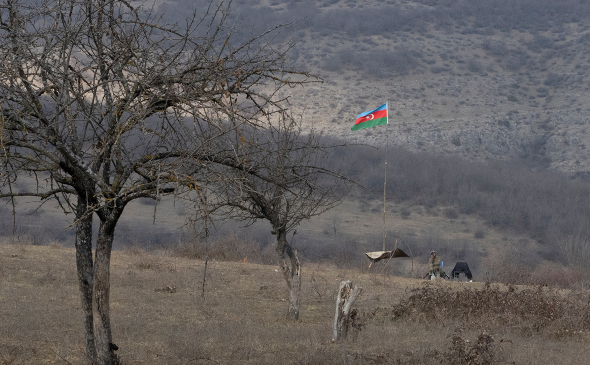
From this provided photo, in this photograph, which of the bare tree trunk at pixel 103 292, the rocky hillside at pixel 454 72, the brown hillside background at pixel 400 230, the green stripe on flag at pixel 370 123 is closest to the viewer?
the bare tree trunk at pixel 103 292

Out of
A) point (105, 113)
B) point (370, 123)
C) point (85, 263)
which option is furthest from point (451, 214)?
point (105, 113)

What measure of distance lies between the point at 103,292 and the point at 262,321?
7.62 meters

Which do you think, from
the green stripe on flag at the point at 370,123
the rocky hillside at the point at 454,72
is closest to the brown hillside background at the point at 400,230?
the rocky hillside at the point at 454,72

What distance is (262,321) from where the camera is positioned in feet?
45.9

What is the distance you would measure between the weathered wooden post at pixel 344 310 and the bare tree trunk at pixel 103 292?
14.3 ft

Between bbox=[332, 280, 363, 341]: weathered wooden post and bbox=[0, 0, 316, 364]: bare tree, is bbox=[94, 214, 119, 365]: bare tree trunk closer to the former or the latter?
bbox=[0, 0, 316, 364]: bare tree

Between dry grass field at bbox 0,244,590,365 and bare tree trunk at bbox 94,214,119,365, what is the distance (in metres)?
1.37

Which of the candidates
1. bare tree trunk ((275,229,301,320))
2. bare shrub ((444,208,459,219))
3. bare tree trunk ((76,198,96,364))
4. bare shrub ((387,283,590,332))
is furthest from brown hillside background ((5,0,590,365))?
bare tree trunk ((76,198,96,364))

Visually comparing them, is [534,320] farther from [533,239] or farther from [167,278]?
[533,239]

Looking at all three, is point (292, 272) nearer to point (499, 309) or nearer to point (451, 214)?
point (499, 309)

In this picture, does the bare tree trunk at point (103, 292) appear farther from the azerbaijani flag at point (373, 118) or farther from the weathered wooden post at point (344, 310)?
the azerbaijani flag at point (373, 118)

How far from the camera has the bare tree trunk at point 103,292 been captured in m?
6.81

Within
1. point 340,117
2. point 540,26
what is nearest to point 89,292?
point 340,117

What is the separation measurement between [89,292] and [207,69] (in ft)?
10.1
